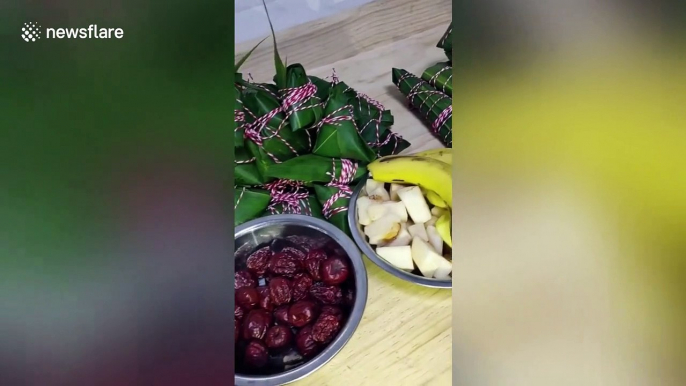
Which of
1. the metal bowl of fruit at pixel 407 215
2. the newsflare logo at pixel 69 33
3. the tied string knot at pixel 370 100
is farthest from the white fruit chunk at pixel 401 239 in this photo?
the newsflare logo at pixel 69 33

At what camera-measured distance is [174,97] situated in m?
0.42

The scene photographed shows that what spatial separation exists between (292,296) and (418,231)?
13cm

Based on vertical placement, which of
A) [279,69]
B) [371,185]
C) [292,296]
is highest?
[279,69]

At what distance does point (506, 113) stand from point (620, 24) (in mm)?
132

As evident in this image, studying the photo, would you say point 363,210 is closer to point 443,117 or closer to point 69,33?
point 443,117

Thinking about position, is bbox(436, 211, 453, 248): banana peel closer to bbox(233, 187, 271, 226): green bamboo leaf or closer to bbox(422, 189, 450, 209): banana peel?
bbox(422, 189, 450, 209): banana peel

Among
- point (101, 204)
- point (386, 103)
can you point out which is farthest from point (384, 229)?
point (101, 204)

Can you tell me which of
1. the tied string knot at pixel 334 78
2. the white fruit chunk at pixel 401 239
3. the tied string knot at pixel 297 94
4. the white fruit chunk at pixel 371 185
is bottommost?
the white fruit chunk at pixel 401 239

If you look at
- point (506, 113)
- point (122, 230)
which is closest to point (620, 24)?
point (506, 113)

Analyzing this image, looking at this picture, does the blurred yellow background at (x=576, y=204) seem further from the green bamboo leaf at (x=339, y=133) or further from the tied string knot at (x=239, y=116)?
the tied string knot at (x=239, y=116)

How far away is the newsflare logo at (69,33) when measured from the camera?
412mm

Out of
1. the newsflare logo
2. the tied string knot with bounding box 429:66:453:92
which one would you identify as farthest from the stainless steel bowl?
the newsflare logo

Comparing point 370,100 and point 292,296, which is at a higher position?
point 370,100

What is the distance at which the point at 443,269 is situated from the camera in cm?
43
